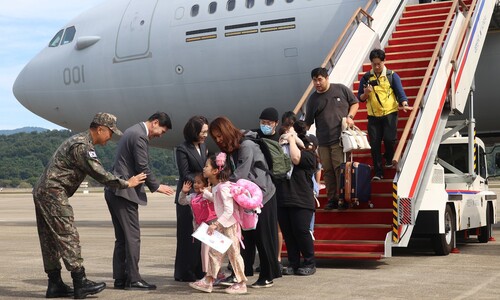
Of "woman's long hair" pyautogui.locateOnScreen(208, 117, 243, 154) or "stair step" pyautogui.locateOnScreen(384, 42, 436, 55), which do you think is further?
"stair step" pyautogui.locateOnScreen(384, 42, 436, 55)

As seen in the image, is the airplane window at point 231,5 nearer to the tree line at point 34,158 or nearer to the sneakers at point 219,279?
the sneakers at point 219,279

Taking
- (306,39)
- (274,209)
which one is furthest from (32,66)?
(274,209)

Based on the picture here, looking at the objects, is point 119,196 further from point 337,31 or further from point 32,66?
point 32,66

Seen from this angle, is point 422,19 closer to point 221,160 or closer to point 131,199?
point 221,160

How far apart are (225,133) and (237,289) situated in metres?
1.52

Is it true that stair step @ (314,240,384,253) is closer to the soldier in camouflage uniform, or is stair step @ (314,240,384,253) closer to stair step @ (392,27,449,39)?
the soldier in camouflage uniform

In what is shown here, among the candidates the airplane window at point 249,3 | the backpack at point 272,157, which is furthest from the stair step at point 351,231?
the airplane window at point 249,3

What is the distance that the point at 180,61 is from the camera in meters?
17.5

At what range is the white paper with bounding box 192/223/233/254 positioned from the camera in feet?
26.6

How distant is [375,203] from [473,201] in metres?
3.22

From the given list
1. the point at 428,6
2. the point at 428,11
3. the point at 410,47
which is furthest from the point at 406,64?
the point at 428,6

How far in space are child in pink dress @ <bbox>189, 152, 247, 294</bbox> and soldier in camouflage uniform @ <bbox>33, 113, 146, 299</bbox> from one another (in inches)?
28.8

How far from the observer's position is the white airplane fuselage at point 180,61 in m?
16.2

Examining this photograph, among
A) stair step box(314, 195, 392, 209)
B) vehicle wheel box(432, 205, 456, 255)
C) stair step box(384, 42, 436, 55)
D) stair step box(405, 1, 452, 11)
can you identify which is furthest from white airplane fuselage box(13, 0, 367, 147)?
stair step box(314, 195, 392, 209)
